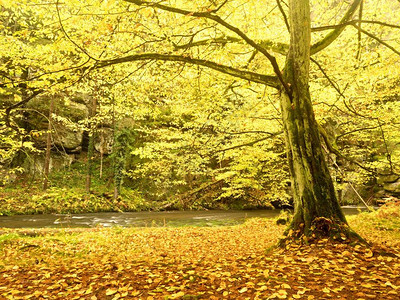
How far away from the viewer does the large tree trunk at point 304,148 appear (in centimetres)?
451

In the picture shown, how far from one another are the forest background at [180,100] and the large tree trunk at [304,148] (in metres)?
0.71

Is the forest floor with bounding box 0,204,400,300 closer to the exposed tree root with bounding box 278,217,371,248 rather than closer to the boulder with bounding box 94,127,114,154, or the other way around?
the exposed tree root with bounding box 278,217,371,248

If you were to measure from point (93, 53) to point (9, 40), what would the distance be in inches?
69.0

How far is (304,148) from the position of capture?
4.64 m

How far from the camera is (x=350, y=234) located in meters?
4.32

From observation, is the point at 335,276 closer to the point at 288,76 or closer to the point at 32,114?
the point at 288,76

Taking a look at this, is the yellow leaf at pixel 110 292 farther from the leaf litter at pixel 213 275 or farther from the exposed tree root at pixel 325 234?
the exposed tree root at pixel 325 234

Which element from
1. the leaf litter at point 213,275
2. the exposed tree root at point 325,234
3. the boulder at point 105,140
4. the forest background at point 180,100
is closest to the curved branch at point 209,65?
the forest background at point 180,100

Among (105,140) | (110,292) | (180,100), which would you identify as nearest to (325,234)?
(110,292)

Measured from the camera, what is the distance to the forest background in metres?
5.31

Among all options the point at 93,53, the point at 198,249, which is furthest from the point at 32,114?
the point at 198,249

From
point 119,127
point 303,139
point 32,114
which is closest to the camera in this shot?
point 303,139

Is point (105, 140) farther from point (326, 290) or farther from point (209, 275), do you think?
point (326, 290)

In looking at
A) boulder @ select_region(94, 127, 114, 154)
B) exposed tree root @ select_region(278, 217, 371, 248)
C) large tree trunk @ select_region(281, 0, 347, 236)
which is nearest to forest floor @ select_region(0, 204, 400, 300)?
exposed tree root @ select_region(278, 217, 371, 248)
